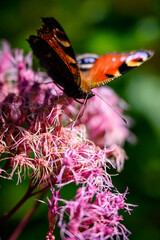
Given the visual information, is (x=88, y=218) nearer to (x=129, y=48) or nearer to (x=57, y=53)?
(x=57, y=53)

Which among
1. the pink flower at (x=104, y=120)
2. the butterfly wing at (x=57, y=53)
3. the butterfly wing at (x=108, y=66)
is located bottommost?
the pink flower at (x=104, y=120)

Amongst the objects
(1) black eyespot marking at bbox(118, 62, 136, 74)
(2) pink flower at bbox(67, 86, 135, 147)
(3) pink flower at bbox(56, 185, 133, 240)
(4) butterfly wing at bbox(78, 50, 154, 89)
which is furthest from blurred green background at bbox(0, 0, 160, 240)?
(3) pink flower at bbox(56, 185, 133, 240)

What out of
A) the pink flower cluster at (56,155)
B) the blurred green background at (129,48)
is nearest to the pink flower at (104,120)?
the blurred green background at (129,48)

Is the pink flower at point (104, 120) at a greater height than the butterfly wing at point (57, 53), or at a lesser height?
lesser

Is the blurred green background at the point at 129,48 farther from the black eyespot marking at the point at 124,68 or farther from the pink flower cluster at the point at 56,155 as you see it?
the black eyespot marking at the point at 124,68

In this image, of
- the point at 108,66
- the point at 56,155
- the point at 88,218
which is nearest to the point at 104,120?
the point at 108,66

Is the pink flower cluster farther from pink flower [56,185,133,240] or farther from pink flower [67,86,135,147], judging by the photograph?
pink flower [67,86,135,147]
